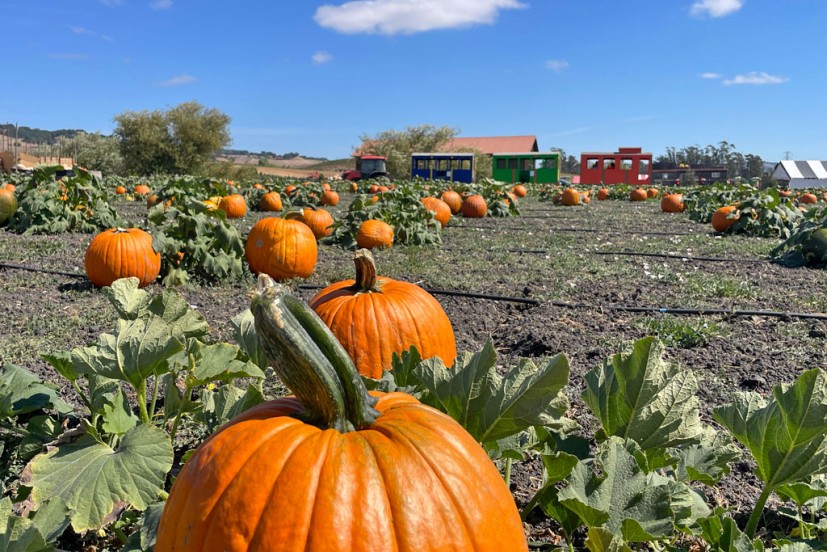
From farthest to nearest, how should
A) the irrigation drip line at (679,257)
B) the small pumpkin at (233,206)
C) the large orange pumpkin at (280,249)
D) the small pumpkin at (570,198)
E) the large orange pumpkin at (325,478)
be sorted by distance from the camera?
the small pumpkin at (570,198), the small pumpkin at (233,206), the irrigation drip line at (679,257), the large orange pumpkin at (280,249), the large orange pumpkin at (325,478)

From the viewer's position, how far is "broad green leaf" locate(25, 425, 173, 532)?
1.60 m

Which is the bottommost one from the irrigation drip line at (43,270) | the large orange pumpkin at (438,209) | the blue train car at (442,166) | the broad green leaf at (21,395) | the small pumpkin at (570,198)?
the irrigation drip line at (43,270)

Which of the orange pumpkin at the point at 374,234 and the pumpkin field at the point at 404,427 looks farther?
the orange pumpkin at the point at 374,234

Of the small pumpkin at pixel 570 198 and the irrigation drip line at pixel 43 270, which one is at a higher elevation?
the small pumpkin at pixel 570 198

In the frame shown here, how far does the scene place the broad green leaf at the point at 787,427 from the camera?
5.24 feet

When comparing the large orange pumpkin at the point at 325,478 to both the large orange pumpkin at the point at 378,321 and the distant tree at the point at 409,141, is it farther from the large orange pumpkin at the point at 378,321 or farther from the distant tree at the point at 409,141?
the distant tree at the point at 409,141

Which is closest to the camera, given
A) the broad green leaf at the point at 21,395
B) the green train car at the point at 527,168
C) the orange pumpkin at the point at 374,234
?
the broad green leaf at the point at 21,395

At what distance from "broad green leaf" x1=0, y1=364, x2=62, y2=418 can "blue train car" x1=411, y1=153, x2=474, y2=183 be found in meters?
35.2

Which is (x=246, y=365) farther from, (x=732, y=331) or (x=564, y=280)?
(x=564, y=280)

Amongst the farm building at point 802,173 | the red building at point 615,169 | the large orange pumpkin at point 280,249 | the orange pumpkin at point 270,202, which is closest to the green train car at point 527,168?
the red building at point 615,169

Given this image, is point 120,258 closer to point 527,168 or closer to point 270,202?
point 270,202

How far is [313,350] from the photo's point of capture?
131cm

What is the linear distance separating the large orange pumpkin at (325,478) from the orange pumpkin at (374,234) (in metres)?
8.17

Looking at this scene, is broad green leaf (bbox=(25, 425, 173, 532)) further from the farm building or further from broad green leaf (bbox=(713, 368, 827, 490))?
the farm building
